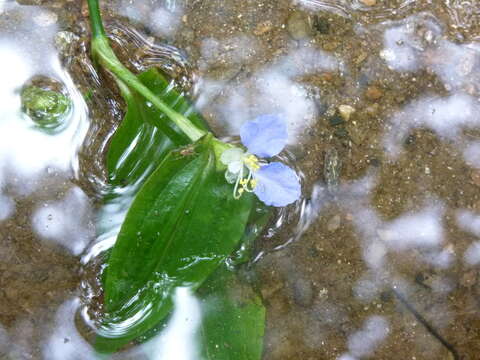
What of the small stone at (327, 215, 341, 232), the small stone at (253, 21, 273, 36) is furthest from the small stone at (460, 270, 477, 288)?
the small stone at (253, 21, 273, 36)

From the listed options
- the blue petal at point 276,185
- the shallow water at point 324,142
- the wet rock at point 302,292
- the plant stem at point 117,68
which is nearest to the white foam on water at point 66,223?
the shallow water at point 324,142

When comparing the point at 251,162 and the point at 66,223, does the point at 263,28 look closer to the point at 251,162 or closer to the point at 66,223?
the point at 251,162

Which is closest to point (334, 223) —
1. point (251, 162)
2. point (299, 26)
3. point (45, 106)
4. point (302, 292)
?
point (302, 292)

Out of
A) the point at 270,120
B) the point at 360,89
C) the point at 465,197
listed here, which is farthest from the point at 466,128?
the point at 270,120

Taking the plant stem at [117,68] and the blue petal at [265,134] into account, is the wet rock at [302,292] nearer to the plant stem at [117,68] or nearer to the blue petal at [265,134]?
the blue petal at [265,134]

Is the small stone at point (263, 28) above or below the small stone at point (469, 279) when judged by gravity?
above

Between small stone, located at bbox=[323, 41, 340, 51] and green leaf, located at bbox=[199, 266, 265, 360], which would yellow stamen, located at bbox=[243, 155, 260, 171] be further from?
small stone, located at bbox=[323, 41, 340, 51]

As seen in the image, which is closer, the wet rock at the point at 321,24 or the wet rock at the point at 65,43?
the wet rock at the point at 65,43
